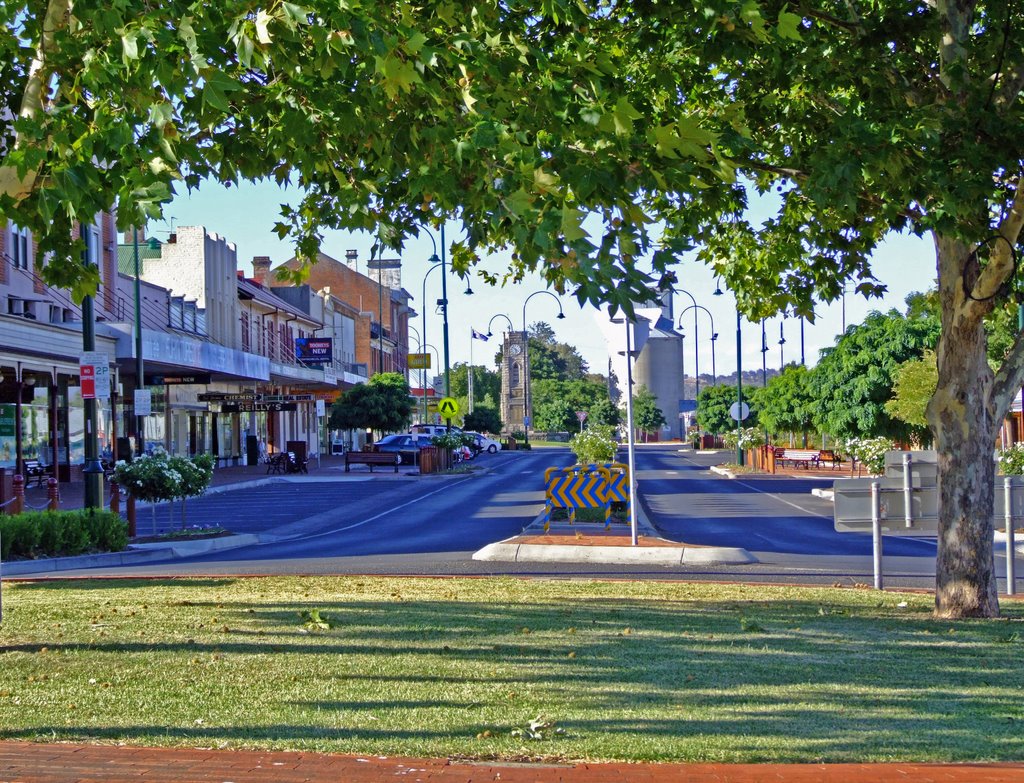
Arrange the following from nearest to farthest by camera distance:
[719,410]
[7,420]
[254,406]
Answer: [7,420] < [254,406] < [719,410]

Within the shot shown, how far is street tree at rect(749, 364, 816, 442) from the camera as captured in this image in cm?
5575

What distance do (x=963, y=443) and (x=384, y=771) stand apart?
7.29m

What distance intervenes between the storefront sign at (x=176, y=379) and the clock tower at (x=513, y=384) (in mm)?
94582

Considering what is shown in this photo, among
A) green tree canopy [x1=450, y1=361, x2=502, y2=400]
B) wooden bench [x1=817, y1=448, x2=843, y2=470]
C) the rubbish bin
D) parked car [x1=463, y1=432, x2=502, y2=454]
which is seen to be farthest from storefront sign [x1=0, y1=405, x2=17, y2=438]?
green tree canopy [x1=450, y1=361, x2=502, y2=400]

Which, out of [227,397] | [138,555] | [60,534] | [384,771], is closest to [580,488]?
[138,555]

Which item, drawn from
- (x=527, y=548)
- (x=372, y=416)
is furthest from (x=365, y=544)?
(x=372, y=416)

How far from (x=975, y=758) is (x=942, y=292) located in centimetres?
624

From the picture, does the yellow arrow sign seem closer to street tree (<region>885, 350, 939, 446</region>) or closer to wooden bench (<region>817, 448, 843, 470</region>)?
wooden bench (<region>817, 448, 843, 470</region>)

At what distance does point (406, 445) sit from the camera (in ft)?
184

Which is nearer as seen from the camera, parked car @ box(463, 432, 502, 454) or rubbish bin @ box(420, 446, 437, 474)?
rubbish bin @ box(420, 446, 437, 474)

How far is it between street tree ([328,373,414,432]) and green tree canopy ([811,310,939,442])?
86.9ft

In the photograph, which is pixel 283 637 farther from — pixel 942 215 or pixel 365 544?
pixel 365 544

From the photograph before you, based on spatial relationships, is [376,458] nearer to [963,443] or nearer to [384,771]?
[963,443]

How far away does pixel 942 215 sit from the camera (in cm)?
941
